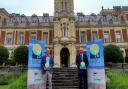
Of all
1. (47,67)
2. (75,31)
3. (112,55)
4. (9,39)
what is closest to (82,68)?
(47,67)

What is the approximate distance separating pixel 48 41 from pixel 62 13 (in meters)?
6.12

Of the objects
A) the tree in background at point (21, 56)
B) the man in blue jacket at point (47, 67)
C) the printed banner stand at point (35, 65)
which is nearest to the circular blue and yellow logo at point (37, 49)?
the printed banner stand at point (35, 65)

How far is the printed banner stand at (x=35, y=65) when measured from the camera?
12385 millimetres

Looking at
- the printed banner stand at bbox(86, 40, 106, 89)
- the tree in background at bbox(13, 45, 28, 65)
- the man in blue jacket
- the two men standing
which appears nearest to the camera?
the printed banner stand at bbox(86, 40, 106, 89)

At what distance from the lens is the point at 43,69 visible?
12.9 metres

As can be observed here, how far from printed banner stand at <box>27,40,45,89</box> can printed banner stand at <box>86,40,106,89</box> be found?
8.74 feet

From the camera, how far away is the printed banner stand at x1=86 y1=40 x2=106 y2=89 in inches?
484

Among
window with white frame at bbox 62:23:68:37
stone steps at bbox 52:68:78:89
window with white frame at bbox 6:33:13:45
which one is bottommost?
stone steps at bbox 52:68:78:89

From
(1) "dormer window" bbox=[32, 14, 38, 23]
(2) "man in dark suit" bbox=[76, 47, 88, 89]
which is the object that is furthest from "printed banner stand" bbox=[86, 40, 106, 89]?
(1) "dormer window" bbox=[32, 14, 38, 23]

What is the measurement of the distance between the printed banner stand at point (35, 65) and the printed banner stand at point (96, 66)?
2663 mm

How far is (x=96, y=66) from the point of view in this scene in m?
12.4

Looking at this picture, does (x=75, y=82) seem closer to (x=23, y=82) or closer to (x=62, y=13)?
(x=23, y=82)

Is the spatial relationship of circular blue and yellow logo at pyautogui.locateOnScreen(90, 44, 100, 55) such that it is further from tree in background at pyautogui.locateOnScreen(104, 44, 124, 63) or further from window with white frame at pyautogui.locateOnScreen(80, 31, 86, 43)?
window with white frame at pyautogui.locateOnScreen(80, 31, 86, 43)

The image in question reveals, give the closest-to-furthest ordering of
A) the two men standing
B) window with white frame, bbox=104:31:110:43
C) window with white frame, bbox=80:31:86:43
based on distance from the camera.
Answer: the two men standing, window with white frame, bbox=80:31:86:43, window with white frame, bbox=104:31:110:43
